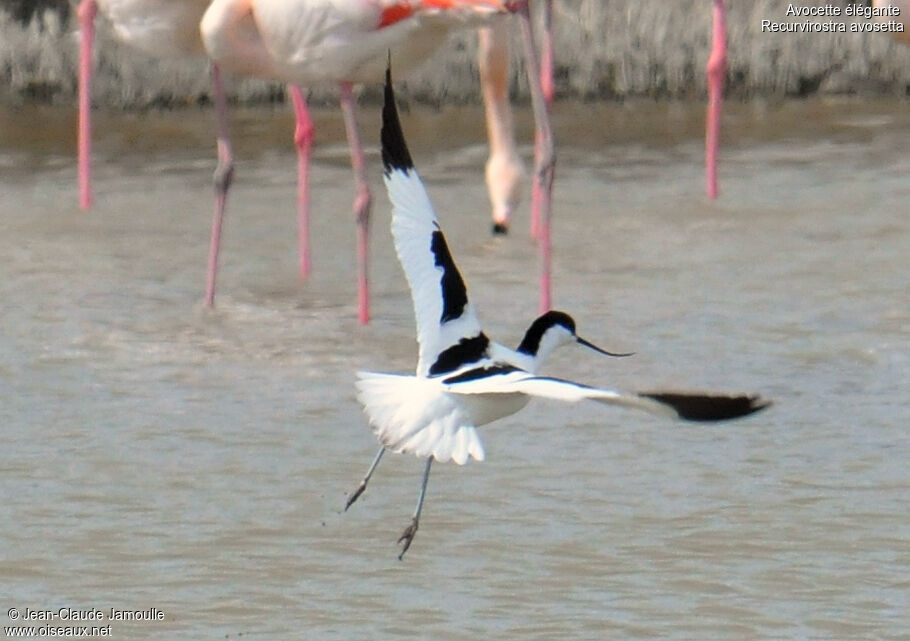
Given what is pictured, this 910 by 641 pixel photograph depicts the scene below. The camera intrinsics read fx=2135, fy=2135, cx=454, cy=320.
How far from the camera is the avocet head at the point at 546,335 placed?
16.8ft

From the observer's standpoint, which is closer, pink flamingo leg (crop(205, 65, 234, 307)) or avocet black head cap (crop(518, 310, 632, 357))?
avocet black head cap (crop(518, 310, 632, 357))

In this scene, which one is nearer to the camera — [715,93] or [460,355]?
[460,355]

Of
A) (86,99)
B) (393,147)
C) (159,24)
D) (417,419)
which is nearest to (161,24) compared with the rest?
(159,24)

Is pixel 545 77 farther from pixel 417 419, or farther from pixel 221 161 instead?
pixel 417 419

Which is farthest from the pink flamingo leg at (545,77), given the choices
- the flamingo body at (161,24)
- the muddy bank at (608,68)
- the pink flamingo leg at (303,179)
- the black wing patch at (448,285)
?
the black wing patch at (448,285)

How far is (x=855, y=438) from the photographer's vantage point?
552cm

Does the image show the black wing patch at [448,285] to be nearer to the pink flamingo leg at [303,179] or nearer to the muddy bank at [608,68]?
the pink flamingo leg at [303,179]

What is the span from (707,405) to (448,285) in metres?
1.44

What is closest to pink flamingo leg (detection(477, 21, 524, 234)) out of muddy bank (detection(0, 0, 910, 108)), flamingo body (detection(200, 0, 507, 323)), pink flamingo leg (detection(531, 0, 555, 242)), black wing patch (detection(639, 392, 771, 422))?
pink flamingo leg (detection(531, 0, 555, 242))

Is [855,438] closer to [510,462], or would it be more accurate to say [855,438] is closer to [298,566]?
[510,462]

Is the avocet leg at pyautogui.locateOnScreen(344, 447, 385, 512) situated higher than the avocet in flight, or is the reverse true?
the avocet in flight

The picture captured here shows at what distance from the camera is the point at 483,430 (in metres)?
5.67

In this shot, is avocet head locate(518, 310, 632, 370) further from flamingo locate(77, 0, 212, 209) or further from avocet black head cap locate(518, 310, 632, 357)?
flamingo locate(77, 0, 212, 209)

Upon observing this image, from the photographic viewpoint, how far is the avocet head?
5.12 metres
